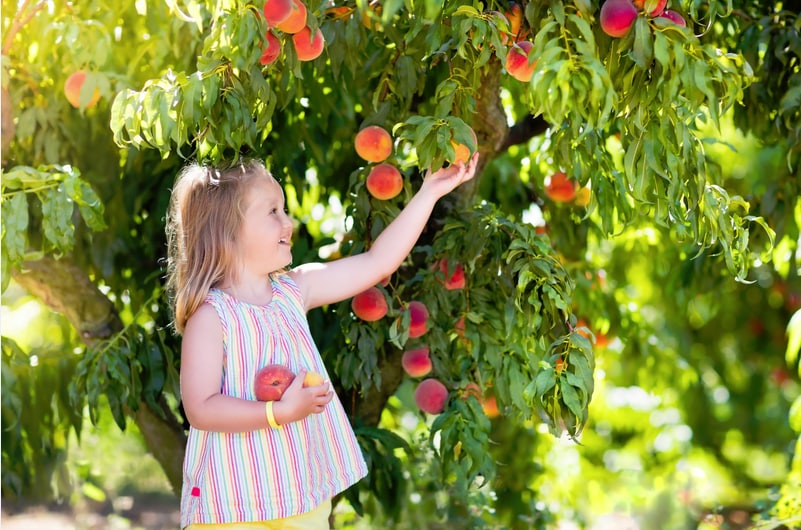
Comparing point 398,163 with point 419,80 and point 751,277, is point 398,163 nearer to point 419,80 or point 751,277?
point 419,80

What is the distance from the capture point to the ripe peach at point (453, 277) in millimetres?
2430

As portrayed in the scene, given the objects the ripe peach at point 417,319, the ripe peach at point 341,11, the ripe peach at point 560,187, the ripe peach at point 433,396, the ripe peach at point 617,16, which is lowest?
the ripe peach at point 433,396

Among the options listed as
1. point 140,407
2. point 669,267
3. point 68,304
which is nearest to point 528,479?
point 669,267

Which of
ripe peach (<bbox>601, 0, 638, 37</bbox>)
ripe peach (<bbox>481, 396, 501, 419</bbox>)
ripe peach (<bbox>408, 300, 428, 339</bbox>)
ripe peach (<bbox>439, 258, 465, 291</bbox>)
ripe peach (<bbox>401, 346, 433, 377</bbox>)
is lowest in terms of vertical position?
ripe peach (<bbox>481, 396, 501, 419</bbox>)

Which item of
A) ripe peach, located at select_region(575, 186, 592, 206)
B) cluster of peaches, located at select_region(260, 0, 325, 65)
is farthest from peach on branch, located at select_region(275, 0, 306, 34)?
ripe peach, located at select_region(575, 186, 592, 206)

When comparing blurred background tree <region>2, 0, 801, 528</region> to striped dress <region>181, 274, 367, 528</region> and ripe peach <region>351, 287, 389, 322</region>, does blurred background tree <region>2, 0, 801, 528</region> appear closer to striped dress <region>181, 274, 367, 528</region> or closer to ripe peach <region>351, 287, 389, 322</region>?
ripe peach <region>351, 287, 389, 322</region>

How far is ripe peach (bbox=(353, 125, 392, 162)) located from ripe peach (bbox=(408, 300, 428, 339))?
0.35 meters

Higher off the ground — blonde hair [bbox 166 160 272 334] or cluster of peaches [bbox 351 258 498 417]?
blonde hair [bbox 166 160 272 334]

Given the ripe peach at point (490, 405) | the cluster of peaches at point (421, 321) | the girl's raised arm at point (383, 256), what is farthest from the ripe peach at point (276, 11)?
the ripe peach at point (490, 405)

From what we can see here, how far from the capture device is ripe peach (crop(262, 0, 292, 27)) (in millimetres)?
1725

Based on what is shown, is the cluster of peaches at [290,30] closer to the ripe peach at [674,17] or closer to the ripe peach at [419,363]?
the ripe peach at [674,17]

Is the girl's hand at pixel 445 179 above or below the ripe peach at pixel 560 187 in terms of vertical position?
above

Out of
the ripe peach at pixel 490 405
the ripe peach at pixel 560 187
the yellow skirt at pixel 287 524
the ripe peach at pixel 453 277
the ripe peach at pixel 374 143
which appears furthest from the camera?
the ripe peach at pixel 490 405

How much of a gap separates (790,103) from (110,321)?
186 cm
